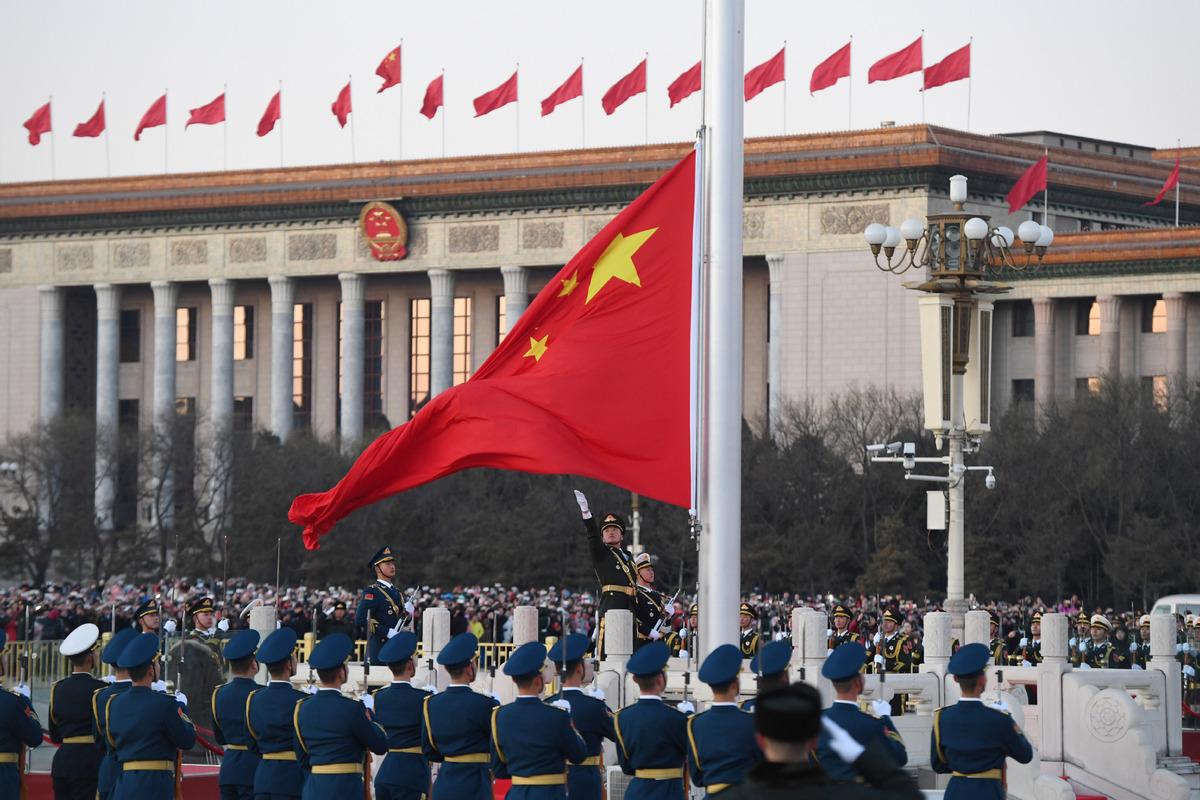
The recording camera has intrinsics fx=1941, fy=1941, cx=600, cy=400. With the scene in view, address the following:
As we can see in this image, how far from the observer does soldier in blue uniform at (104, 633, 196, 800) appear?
10.6m

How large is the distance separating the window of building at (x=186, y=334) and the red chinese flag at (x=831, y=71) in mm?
29366

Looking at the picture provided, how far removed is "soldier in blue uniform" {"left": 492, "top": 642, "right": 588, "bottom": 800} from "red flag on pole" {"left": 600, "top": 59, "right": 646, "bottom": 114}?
36.1 meters

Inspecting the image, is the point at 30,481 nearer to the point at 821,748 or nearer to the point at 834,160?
the point at 834,160

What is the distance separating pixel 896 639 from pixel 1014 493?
23.5 meters

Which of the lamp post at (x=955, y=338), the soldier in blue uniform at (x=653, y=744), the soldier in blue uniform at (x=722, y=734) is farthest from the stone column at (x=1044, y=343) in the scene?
the soldier in blue uniform at (x=722, y=734)

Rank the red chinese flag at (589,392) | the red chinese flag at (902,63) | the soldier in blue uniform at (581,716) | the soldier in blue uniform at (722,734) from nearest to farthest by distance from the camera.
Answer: the soldier in blue uniform at (722,734) → the soldier in blue uniform at (581,716) → the red chinese flag at (589,392) → the red chinese flag at (902,63)

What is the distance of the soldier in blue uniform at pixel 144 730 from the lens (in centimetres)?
1062

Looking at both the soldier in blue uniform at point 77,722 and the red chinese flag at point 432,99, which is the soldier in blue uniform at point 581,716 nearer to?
the soldier in blue uniform at point 77,722

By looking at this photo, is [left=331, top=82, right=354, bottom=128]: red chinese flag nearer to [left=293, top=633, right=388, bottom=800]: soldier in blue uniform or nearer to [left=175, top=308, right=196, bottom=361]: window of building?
[left=175, top=308, right=196, bottom=361]: window of building

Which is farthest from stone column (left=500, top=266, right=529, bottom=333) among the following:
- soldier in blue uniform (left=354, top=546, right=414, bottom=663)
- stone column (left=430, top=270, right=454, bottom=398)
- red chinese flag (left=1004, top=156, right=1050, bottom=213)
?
soldier in blue uniform (left=354, top=546, right=414, bottom=663)

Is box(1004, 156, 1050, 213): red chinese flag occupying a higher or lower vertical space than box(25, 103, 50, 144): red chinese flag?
lower

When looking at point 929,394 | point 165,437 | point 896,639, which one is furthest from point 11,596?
point 896,639

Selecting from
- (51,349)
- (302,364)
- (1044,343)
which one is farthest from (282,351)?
(1044,343)

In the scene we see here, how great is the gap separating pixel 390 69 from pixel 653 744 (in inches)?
1644
